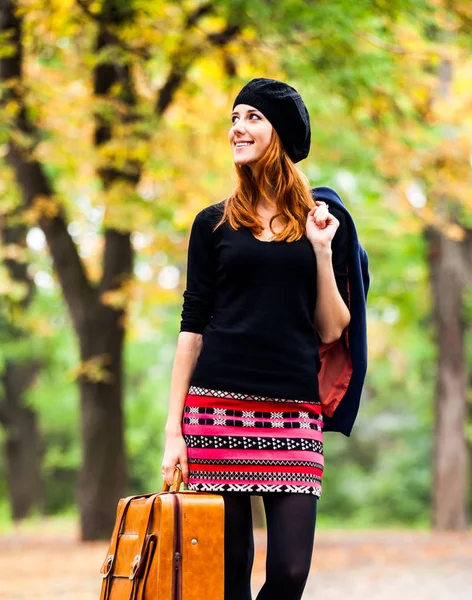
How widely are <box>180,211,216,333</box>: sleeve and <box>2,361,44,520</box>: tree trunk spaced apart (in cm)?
2110

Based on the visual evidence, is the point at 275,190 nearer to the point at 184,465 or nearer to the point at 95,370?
the point at 184,465

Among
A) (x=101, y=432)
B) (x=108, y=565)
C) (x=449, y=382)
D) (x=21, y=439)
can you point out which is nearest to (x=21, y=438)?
(x=21, y=439)

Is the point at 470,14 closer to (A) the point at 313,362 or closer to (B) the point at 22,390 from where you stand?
(A) the point at 313,362

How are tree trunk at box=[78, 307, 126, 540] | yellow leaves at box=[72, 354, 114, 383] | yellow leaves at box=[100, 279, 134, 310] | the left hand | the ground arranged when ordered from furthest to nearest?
1. tree trunk at box=[78, 307, 126, 540]
2. yellow leaves at box=[72, 354, 114, 383]
3. yellow leaves at box=[100, 279, 134, 310]
4. the ground
5. the left hand

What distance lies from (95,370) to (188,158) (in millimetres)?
2818

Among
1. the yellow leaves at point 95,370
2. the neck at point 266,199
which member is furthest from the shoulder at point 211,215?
the yellow leaves at point 95,370

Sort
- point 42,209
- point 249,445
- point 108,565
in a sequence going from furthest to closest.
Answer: point 42,209
point 108,565
point 249,445

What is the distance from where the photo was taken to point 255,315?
352 cm

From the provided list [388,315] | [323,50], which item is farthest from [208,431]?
[388,315]

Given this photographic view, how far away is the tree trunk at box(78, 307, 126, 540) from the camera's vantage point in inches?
522

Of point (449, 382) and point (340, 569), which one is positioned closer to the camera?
point (340, 569)

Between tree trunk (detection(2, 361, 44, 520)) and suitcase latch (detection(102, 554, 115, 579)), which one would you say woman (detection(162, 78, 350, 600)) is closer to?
suitcase latch (detection(102, 554, 115, 579))

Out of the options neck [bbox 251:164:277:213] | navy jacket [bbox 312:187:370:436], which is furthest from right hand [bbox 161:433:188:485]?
neck [bbox 251:164:277:213]

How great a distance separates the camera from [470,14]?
9422 mm
